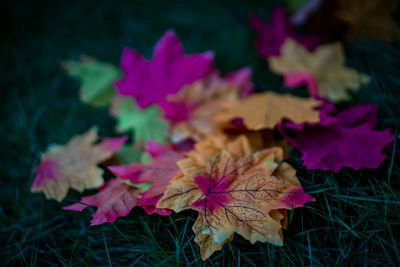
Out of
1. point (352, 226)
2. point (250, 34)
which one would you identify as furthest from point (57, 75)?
point (352, 226)

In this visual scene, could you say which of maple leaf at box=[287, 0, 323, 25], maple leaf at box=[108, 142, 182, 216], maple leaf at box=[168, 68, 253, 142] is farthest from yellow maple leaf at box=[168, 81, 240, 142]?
maple leaf at box=[287, 0, 323, 25]

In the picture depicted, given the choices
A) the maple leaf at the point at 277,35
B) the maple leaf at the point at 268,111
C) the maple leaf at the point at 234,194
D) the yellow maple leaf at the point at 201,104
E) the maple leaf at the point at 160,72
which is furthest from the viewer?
the maple leaf at the point at 277,35

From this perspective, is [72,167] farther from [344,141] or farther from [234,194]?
[344,141]

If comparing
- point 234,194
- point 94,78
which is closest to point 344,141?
point 234,194

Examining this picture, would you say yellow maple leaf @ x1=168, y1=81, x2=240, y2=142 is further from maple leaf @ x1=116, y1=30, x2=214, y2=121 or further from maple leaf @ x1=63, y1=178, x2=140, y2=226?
maple leaf @ x1=63, y1=178, x2=140, y2=226

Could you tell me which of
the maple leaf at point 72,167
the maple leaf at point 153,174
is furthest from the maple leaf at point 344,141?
the maple leaf at point 72,167

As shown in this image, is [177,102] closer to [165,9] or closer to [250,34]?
[250,34]

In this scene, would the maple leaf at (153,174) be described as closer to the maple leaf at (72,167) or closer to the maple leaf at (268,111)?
the maple leaf at (72,167)
